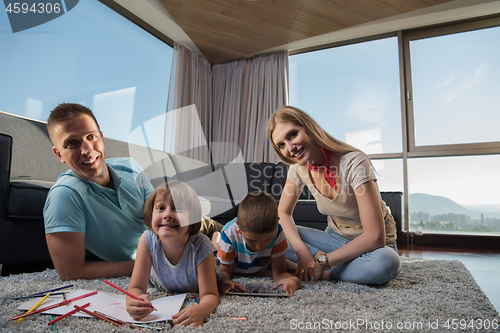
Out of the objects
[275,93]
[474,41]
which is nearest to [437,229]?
[474,41]

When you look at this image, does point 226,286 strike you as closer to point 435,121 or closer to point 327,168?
point 327,168

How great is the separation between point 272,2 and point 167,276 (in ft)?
9.32

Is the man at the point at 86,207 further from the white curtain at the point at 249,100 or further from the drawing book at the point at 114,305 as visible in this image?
the white curtain at the point at 249,100

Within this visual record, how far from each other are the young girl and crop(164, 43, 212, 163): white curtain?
2.60 m

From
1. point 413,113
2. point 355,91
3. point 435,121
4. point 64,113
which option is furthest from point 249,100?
point 64,113

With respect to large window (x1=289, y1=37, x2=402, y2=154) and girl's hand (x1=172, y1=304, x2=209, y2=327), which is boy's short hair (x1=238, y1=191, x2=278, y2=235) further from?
large window (x1=289, y1=37, x2=402, y2=154)

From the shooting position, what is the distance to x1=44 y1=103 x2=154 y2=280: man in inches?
35.6


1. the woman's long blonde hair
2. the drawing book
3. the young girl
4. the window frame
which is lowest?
the drawing book

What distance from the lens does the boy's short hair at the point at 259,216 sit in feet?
2.87

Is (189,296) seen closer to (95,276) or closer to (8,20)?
(95,276)

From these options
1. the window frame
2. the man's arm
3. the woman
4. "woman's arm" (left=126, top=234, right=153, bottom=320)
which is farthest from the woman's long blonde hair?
the window frame

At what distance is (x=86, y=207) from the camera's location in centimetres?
95

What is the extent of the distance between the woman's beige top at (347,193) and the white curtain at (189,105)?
2436 mm

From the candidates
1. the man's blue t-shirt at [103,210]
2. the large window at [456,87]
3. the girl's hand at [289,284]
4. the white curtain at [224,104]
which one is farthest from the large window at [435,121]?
the man's blue t-shirt at [103,210]
